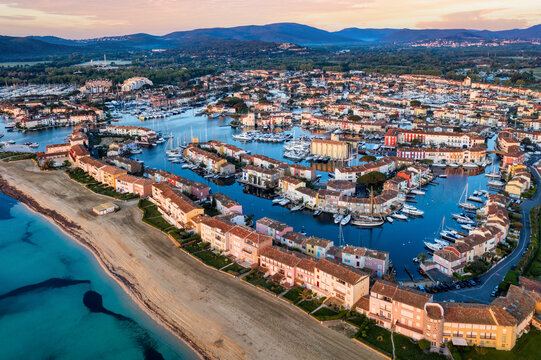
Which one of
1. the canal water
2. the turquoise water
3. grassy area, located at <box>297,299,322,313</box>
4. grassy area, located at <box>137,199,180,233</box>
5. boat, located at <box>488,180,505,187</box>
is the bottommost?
the turquoise water

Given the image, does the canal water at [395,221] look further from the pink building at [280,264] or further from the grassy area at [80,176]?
the grassy area at [80,176]

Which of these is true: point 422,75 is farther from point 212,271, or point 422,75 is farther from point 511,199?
point 212,271

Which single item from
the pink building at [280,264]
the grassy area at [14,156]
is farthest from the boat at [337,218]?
the grassy area at [14,156]

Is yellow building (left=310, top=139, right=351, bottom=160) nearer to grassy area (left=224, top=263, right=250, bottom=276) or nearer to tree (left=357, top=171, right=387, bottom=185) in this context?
tree (left=357, top=171, right=387, bottom=185)

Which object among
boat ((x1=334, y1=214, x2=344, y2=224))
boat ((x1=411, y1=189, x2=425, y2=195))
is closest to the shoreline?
boat ((x1=334, y1=214, x2=344, y2=224))

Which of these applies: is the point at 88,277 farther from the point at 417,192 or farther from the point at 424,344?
the point at 417,192

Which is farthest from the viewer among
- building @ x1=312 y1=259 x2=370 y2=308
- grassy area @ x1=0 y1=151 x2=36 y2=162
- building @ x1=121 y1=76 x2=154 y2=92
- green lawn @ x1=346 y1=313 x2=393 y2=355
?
building @ x1=121 y1=76 x2=154 y2=92
